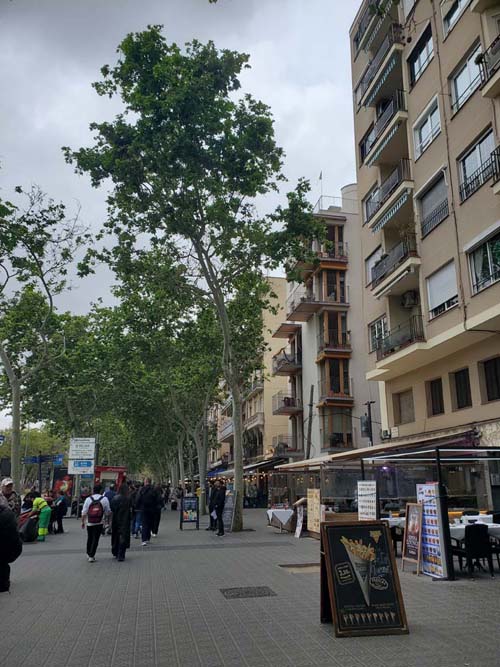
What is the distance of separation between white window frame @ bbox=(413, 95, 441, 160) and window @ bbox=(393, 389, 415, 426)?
9251 millimetres

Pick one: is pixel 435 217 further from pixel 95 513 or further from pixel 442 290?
pixel 95 513

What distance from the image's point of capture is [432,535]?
10.8 m

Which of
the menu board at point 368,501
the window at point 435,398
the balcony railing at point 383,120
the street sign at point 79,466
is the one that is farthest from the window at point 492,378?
the street sign at point 79,466

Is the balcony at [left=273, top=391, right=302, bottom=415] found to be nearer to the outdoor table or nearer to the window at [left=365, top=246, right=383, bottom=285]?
the window at [left=365, top=246, right=383, bottom=285]

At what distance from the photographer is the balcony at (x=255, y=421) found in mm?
50844

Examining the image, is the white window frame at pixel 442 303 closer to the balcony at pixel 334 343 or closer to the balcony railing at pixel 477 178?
the balcony railing at pixel 477 178

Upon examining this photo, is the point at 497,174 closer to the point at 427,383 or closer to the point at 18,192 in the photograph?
the point at 427,383

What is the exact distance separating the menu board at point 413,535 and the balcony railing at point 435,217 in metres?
11.3

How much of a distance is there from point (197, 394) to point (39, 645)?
103 feet

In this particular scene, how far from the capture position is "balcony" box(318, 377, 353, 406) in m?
36.9

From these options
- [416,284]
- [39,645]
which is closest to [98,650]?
[39,645]

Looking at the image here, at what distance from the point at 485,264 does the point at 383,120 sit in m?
10.1

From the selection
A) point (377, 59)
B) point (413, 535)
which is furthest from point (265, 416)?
point (413, 535)

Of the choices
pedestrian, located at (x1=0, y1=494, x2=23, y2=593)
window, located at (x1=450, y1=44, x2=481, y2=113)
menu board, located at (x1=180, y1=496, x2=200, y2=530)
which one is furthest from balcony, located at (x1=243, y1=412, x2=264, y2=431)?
pedestrian, located at (x1=0, y1=494, x2=23, y2=593)
